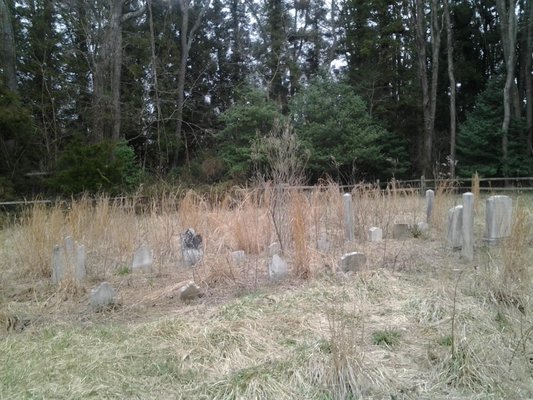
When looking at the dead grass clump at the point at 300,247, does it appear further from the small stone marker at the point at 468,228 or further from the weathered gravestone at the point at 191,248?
the small stone marker at the point at 468,228

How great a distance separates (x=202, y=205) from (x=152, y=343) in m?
3.04

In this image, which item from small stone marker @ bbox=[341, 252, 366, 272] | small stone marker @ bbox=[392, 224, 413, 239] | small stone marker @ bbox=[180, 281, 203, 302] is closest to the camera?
small stone marker @ bbox=[180, 281, 203, 302]

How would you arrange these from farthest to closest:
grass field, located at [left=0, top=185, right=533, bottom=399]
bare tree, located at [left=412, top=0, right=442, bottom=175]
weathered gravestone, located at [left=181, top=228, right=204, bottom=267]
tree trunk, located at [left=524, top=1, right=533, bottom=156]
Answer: bare tree, located at [left=412, top=0, right=442, bottom=175] < tree trunk, located at [left=524, top=1, right=533, bottom=156] < weathered gravestone, located at [left=181, top=228, right=204, bottom=267] < grass field, located at [left=0, top=185, right=533, bottom=399]

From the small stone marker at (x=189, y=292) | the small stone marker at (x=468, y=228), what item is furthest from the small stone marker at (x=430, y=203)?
the small stone marker at (x=189, y=292)

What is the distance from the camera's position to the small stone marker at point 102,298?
3037 mm

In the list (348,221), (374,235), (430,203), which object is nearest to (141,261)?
(348,221)

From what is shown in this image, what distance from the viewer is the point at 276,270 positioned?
3609 millimetres

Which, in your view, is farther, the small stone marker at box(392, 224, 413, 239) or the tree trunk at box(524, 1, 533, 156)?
the tree trunk at box(524, 1, 533, 156)

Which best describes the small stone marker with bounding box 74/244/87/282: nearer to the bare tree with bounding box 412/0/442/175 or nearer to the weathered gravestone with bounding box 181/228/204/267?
the weathered gravestone with bounding box 181/228/204/267

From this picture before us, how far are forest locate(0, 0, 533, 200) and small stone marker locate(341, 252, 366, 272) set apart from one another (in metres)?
5.91

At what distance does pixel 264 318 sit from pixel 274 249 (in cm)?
147

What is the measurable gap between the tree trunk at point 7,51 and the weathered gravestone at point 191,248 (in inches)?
390

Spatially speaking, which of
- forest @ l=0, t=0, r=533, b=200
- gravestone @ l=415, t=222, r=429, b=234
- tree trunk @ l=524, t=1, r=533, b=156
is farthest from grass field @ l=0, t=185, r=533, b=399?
tree trunk @ l=524, t=1, r=533, b=156

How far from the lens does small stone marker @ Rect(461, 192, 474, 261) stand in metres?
3.98
